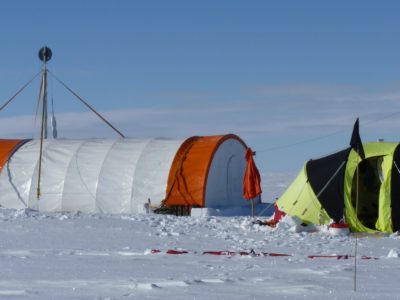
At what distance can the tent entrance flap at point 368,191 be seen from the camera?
19.3m

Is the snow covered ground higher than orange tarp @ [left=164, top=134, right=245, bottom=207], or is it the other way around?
orange tarp @ [left=164, top=134, right=245, bottom=207]

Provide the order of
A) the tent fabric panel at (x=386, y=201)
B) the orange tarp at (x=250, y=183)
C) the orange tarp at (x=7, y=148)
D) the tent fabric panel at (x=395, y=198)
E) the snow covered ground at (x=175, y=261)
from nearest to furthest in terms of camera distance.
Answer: the snow covered ground at (x=175, y=261), the tent fabric panel at (x=395, y=198), the tent fabric panel at (x=386, y=201), the orange tarp at (x=250, y=183), the orange tarp at (x=7, y=148)

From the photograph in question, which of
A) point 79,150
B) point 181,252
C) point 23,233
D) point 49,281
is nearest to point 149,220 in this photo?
point 23,233

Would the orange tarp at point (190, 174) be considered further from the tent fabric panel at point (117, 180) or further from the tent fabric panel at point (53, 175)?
the tent fabric panel at point (53, 175)

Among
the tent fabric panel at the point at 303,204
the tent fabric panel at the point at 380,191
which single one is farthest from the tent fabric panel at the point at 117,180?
the tent fabric panel at the point at 380,191

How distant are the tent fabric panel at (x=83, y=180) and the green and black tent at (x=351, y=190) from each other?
23.5 feet

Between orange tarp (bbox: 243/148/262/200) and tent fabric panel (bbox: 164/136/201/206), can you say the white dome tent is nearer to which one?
tent fabric panel (bbox: 164/136/201/206)

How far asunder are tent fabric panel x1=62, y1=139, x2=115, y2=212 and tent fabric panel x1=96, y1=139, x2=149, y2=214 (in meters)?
0.20

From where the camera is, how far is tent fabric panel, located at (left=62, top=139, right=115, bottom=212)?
24719 millimetres

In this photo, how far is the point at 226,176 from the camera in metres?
25.3

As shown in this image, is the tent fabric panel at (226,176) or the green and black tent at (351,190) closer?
the green and black tent at (351,190)

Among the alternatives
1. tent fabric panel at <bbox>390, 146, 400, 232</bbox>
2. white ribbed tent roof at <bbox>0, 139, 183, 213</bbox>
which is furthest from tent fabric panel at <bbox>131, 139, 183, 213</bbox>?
tent fabric panel at <bbox>390, 146, 400, 232</bbox>

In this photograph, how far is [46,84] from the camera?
27906 mm

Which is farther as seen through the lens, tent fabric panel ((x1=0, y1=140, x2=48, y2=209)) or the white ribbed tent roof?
tent fabric panel ((x1=0, y1=140, x2=48, y2=209))
